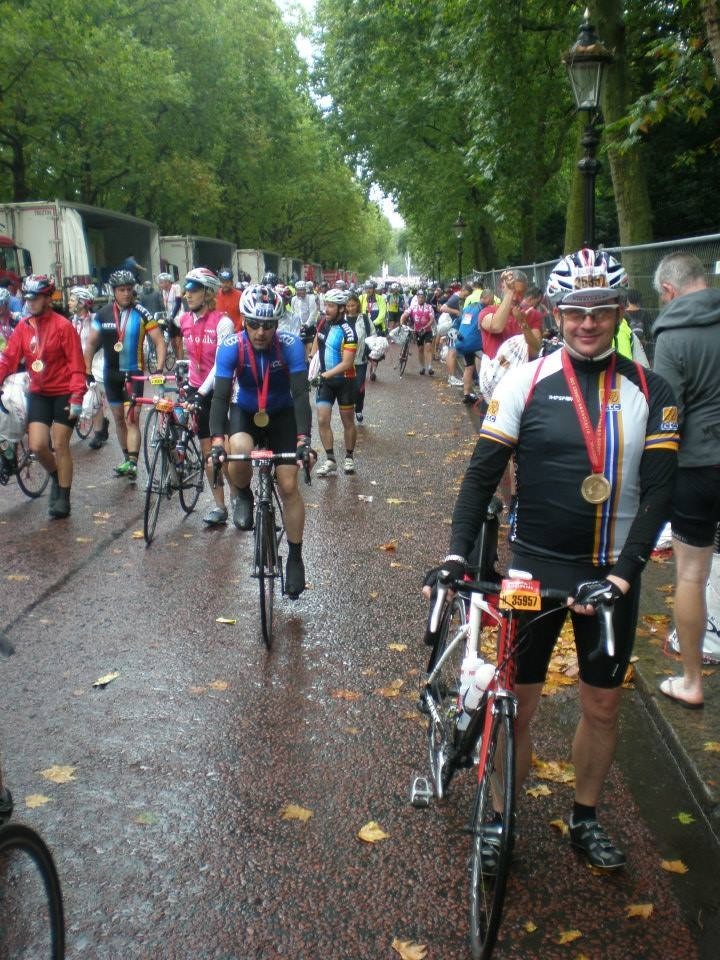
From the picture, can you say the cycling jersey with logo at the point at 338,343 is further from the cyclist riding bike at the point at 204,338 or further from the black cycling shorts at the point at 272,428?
the black cycling shorts at the point at 272,428

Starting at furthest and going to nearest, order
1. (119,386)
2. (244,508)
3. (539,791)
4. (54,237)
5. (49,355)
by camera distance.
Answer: (54,237), (119,386), (49,355), (244,508), (539,791)

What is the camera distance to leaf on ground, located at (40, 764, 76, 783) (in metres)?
4.22

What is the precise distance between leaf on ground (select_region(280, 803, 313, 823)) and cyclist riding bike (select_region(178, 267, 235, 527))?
4.95 meters

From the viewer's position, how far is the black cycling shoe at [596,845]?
357 centimetres

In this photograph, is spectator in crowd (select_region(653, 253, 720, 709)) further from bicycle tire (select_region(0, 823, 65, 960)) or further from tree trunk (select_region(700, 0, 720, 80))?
tree trunk (select_region(700, 0, 720, 80))

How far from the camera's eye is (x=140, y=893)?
3416 mm

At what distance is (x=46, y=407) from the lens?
8.90 meters

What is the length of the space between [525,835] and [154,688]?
224 centimetres

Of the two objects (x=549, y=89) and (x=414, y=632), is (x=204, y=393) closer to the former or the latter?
(x=414, y=632)

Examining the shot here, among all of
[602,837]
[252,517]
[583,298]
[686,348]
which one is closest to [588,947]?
[602,837]

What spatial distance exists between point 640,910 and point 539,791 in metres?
0.84

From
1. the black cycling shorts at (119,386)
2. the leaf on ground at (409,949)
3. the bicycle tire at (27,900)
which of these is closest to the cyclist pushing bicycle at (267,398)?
the leaf on ground at (409,949)

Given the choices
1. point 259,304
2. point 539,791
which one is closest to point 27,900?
point 539,791

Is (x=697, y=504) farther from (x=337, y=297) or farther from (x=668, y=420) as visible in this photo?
(x=337, y=297)
